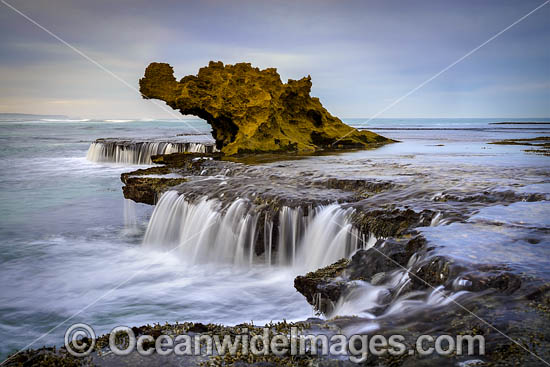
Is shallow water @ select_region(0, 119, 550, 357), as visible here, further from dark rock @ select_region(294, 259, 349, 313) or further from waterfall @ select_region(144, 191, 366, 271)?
dark rock @ select_region(294, 259, 349, 313)

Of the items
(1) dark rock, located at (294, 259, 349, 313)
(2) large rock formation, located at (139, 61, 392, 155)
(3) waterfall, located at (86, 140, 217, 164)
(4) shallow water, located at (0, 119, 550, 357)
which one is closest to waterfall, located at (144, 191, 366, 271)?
(4) shallow water, located at (0, 119, 550, 357)

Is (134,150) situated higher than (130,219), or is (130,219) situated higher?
(134,150)

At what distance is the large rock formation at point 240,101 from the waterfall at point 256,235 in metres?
8.62

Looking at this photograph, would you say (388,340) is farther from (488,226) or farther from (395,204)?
(395,204)

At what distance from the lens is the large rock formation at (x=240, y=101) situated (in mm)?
17859

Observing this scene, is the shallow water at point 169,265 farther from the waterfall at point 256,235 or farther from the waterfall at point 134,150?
the waterfall at point 134,150

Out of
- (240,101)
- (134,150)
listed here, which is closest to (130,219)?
(240,101)

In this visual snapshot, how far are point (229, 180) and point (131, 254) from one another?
9.92 ft

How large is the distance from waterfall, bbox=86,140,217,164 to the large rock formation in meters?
6.50

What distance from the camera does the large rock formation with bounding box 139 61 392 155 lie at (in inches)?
703

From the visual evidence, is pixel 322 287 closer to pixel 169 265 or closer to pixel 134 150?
pixel 169 265

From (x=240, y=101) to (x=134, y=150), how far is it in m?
13.0

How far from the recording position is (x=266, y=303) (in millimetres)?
6629

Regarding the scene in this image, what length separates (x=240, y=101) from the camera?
17.8 meters
